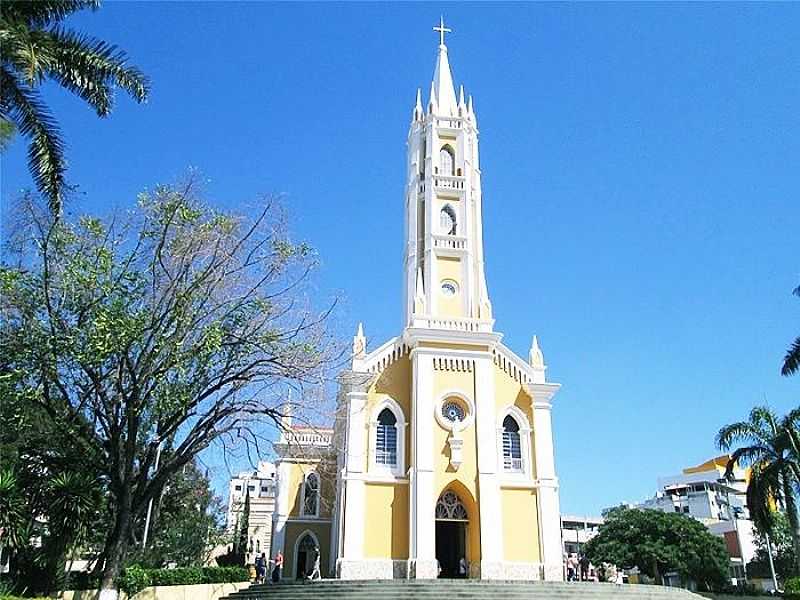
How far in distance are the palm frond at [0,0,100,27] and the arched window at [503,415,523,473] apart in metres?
20.5

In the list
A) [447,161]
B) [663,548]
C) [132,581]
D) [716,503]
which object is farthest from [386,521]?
[716,503]

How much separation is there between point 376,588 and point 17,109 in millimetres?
15511

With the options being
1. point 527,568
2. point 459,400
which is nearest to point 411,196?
point 459,400

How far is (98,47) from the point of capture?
47.2ft

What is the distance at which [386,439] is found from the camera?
27062 millimetres

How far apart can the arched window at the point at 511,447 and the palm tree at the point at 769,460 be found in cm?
800

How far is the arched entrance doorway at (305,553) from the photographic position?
102 feet

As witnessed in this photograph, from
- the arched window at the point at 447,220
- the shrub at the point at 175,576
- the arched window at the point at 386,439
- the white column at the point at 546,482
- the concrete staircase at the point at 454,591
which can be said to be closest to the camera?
the shrub at the point at 175,576

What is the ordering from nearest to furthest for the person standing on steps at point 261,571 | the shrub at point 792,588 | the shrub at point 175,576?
the shrub at point 175,576 < the shrub at point 792,588 < the person standing on steps at point 261,571

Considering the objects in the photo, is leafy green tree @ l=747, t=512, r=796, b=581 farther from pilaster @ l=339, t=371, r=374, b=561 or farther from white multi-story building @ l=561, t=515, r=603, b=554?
pilaster @ l=339, t=371, r=374, b=561

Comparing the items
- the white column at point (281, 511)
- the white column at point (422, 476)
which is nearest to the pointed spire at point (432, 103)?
the white column at point (422, 476)

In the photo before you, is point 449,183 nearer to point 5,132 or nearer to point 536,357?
point 536,357

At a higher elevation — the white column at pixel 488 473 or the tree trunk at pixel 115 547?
the white column at pixel 488 473

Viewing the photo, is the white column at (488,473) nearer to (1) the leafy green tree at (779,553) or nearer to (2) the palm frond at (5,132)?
(2) the palm frond at (5,132)
